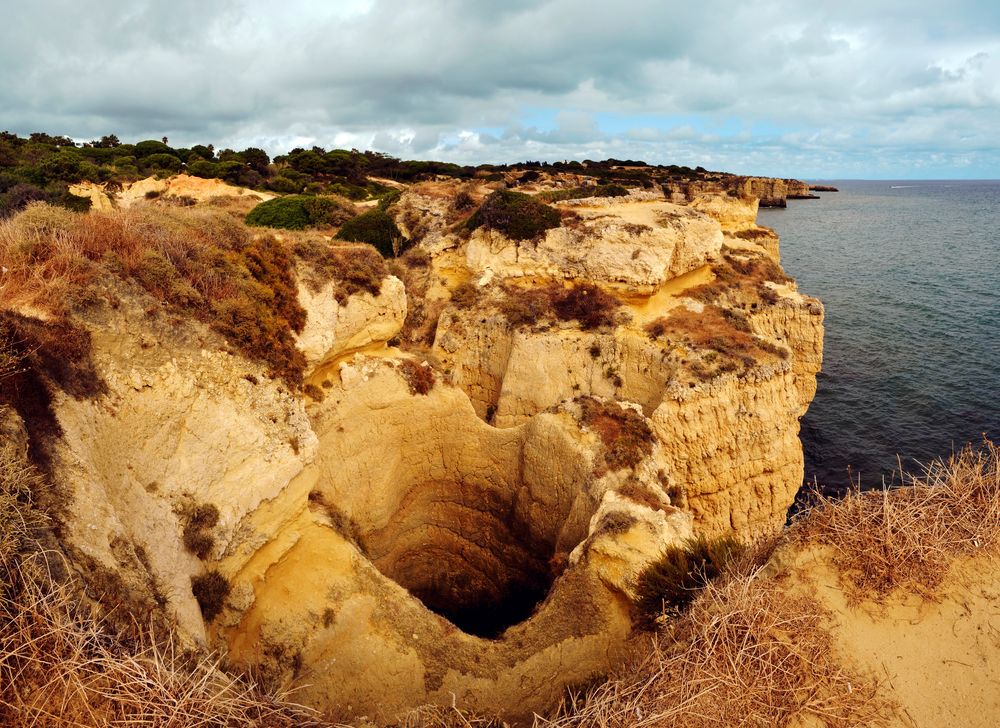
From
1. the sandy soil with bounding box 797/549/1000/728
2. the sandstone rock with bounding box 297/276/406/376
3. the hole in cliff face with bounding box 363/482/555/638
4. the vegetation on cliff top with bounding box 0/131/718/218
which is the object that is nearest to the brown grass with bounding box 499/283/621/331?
the sandstone rock with bounding box 297/276/406/376

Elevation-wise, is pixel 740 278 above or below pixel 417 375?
above

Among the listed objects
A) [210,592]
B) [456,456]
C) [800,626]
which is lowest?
[456,456]

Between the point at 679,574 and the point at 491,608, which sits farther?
the point at 491,608

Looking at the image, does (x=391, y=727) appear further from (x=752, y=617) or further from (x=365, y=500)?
(x=365, y=500)

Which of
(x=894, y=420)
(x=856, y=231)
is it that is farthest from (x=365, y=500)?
(x=856, y=231)

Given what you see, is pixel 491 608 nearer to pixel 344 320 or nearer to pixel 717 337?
pixel 344 320

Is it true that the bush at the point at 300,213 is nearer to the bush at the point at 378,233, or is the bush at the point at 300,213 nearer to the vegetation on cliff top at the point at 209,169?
the bush at the point at 378,233

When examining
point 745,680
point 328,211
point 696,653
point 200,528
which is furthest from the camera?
point 328,211

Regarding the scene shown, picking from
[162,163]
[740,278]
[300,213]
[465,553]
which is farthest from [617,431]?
[162,163]
